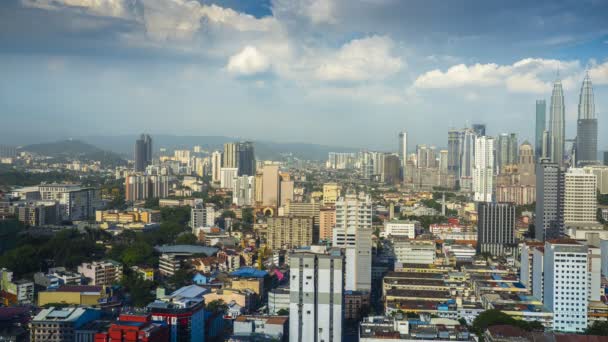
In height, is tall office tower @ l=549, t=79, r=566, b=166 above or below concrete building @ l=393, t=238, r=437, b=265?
above

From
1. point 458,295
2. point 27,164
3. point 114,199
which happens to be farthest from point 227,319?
point 27,164

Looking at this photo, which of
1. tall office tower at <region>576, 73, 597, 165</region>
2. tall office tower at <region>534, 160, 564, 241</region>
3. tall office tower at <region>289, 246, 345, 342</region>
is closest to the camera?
tall office tower at <region>289, 246, 345, 342</region>

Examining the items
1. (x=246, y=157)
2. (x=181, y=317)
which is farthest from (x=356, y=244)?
(x=246, y=157)

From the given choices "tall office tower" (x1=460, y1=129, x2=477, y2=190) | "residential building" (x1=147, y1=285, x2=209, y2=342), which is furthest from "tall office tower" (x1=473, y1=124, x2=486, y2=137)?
"residential building" (x1=147, y1=285, x2=209, y2=342)

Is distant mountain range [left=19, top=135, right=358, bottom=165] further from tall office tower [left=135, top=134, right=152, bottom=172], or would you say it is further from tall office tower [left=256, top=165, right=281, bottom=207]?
tall office tower [left=256, top=165, right=281, bottom=207]

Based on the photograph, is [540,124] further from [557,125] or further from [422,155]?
[422,155]

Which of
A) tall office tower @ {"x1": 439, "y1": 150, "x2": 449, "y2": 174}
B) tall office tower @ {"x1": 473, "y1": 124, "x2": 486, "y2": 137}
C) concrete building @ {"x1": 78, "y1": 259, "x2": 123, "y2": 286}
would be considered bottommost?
concrete building @ {"x1": 78, "y1": 259, "x2": 123, "y2": 286}

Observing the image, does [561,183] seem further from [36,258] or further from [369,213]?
[36,258]
